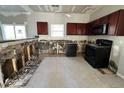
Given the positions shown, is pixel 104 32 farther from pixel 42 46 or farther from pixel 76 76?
pixel 42 46

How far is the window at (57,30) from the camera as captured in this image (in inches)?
266

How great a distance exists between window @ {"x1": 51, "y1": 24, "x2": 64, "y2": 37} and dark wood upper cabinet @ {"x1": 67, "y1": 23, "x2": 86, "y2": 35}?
0.55m

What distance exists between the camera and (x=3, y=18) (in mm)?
5871

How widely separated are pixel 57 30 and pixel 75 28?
1298 mm

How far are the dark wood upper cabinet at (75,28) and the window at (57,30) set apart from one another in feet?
1.82

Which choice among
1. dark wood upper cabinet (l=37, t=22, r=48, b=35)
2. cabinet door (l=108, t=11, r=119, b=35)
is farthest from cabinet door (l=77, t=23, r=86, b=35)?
cabinet door (l=108, t=11, r=119, b=35)

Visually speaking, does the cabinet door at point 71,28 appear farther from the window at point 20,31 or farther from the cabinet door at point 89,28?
the window at point 20,31

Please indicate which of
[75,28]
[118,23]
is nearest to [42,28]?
[75,28]

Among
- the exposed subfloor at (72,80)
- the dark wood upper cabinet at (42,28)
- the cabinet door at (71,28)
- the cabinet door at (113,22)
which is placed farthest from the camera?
the cabinet door at (71,28)

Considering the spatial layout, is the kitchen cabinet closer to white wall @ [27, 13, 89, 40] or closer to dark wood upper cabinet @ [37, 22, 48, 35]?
white wall @ [27, 13, 89, 40]

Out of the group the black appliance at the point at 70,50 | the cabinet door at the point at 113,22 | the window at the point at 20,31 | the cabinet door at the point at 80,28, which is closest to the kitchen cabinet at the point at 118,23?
the cabinet door at the point at 113,22

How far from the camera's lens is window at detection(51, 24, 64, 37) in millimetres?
6762

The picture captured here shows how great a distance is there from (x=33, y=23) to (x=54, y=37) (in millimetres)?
1736

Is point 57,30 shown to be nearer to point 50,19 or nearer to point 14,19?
point 50,19
